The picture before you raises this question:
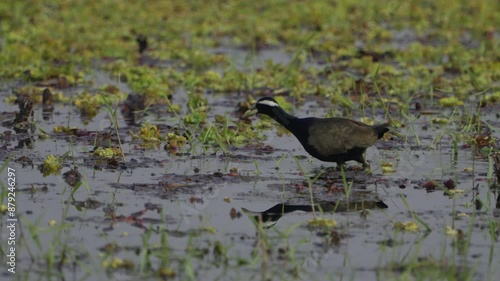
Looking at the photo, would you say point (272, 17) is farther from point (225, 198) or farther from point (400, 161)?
point (225, 198)

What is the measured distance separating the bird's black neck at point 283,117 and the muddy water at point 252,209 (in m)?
0.32

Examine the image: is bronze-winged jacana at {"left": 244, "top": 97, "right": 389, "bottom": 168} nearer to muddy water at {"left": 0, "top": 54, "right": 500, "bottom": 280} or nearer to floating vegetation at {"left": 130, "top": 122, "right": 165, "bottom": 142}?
muddy water at {"left": 0, "top": 54, "right": 500, "bottom": 280}

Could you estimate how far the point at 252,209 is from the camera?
9000mm

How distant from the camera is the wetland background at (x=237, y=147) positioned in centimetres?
765

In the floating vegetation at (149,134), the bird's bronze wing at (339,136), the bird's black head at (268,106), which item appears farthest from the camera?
the floating vegetation at (149,134)

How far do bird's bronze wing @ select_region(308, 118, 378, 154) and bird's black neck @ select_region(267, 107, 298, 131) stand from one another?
16.6 inches

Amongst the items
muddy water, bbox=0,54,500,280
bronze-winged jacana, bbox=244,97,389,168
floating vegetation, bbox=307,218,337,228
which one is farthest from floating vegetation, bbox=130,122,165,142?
floating vegetation, bbox=307,218,337,228

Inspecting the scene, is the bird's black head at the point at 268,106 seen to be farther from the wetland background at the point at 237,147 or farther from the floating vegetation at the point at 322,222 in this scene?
the floating vegetation at the point at 322,222

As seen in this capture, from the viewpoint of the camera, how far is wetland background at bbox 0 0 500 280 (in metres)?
7.65

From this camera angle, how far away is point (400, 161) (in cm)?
1088

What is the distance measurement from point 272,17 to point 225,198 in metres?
11.9

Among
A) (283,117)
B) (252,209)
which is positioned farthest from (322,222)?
(283,117)

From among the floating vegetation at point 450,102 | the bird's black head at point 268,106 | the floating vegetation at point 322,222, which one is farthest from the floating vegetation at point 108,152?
the floating vegetation at point 450,102

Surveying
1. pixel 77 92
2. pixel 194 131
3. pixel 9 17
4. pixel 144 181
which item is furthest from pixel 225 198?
pixel 9 17
